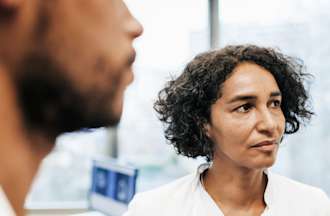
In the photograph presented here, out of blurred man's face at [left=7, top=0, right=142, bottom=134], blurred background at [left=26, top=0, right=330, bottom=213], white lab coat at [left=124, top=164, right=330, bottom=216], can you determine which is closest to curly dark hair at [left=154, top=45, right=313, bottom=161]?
white lab coat at [left=124, top=164, right=330, bottom=216]

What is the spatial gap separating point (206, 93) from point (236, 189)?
0.90ft

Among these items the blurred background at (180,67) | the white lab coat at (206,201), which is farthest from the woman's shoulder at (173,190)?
the blurred background at (180,67)

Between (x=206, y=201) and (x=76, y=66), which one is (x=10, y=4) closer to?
(x=76, y=66)

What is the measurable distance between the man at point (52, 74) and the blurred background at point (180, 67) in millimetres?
2514

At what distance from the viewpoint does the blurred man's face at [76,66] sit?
0.25 meters

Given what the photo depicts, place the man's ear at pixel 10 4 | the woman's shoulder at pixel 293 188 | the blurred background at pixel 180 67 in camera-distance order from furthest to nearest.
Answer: the blurred background at pixel 180 67, the woman's shoulder at pixel 293 188, the man's ear at pixel 10 4

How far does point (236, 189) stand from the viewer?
1256 millimetres

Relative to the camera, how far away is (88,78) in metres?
0.26

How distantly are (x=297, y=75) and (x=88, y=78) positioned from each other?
1272 mm

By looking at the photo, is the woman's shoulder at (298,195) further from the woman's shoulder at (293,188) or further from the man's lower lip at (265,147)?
the man's lower lip at (265,147)

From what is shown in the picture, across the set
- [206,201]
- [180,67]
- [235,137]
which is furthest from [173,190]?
[180,67]

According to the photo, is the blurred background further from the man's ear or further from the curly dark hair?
the man's ear

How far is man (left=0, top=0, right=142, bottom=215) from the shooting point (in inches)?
9.8

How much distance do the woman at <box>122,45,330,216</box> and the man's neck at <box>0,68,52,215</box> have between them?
0.94 metres
